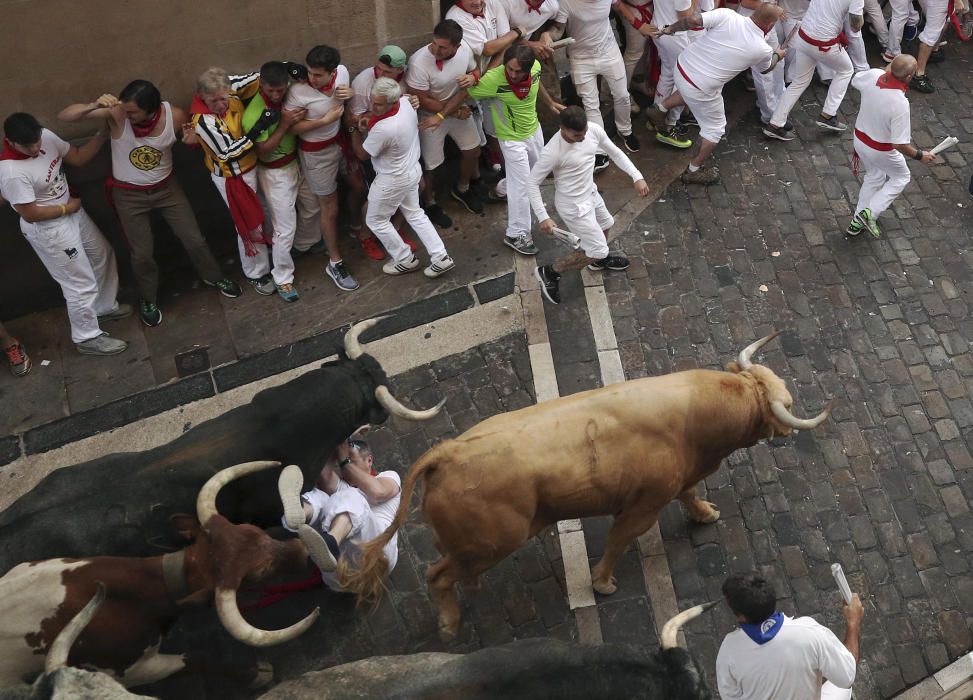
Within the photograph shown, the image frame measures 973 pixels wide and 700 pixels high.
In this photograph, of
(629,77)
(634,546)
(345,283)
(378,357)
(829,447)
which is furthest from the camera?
(629,77)

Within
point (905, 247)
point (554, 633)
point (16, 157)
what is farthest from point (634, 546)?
point (16, 157)

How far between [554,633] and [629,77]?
7027 mm

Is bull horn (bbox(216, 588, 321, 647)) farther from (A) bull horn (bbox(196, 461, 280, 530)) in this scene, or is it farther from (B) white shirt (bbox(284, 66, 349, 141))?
(B) white shirt (bbox(284, 66, 349, 141))

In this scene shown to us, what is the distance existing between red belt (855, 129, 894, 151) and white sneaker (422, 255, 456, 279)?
14.2ft

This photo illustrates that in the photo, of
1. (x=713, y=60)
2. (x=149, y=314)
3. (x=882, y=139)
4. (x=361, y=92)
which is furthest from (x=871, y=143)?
(x=149, y=314)

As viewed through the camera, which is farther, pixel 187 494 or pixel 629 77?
pixel 629 77

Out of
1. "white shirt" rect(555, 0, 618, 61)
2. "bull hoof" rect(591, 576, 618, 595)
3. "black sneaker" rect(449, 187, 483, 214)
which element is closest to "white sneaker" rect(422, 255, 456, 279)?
"black sneaker" rect(449, 187, 483, 214)

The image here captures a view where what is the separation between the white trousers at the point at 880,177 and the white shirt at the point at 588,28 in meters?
2.80

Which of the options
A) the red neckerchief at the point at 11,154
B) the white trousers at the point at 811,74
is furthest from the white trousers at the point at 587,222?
the red neckerchief at the point at 11,154

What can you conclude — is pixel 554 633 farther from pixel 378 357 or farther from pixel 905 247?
pixel 905 247

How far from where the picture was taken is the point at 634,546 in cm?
722

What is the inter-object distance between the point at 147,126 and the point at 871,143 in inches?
271

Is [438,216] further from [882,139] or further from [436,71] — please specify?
[882,139]

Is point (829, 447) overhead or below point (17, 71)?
below
